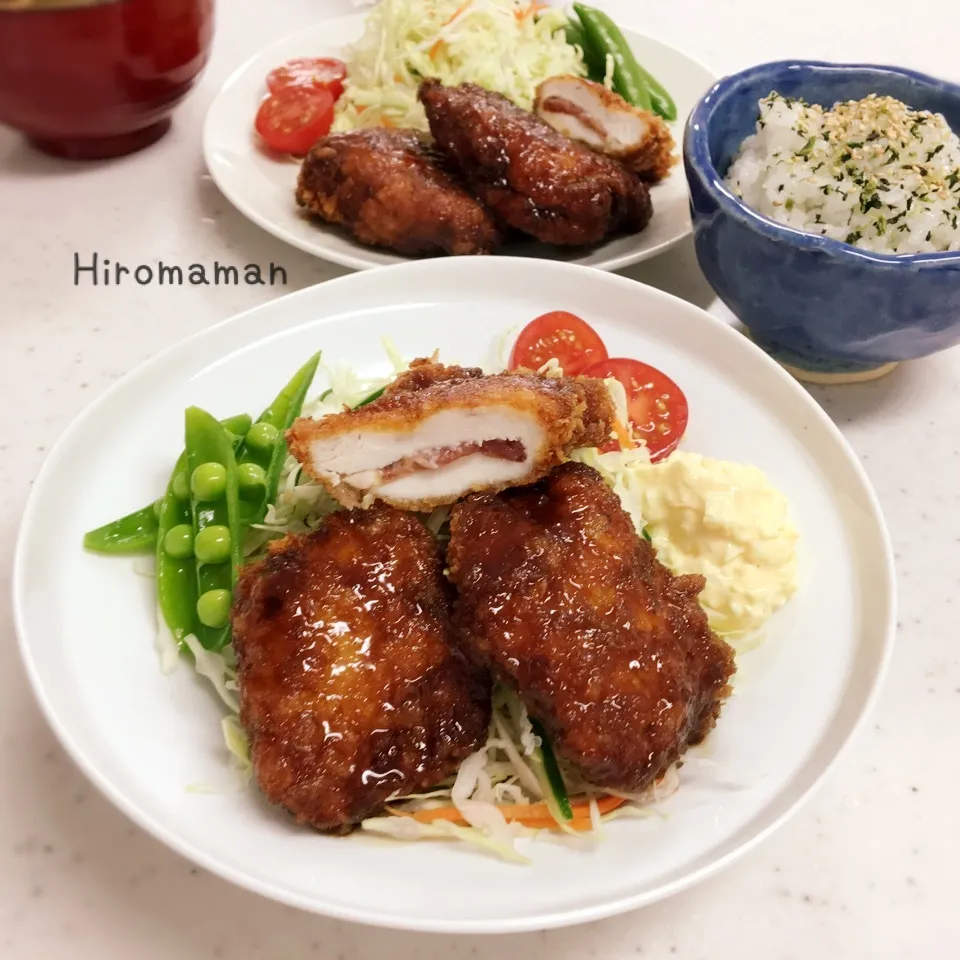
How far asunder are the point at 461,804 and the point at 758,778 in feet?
1.89

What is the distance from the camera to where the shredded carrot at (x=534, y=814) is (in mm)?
1644

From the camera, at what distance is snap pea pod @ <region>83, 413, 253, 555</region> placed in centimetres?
194

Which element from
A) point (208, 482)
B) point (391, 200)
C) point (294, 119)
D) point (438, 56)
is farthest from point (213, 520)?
point (438, 56)

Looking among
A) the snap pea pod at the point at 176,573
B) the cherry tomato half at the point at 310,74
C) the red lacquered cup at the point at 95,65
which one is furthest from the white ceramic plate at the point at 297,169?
the snap pea pod at the point at 176,573

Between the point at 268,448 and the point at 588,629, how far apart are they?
991 millimetres

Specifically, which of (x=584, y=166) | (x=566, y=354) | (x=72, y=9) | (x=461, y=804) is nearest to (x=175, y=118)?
(x=72, y=9)

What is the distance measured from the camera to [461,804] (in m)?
1.65

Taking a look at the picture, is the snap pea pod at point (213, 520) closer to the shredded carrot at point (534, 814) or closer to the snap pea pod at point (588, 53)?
the shredded carrot at point (534, 814)

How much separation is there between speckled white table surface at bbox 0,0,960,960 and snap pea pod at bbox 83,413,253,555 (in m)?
0.37

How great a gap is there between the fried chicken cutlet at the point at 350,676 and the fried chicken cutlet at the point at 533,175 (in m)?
1.56

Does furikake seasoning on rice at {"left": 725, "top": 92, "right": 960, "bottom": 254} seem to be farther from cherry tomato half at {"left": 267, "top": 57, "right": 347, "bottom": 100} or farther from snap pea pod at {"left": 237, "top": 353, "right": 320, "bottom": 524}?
cherry tomato half at {"left": 267, "top": 57, "right": 347, "bottom": 100}

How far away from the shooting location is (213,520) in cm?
203

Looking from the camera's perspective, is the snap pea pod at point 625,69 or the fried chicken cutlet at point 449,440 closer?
the fried chicken cutlet at point 449,440

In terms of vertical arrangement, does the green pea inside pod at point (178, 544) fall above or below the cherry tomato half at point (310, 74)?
below
